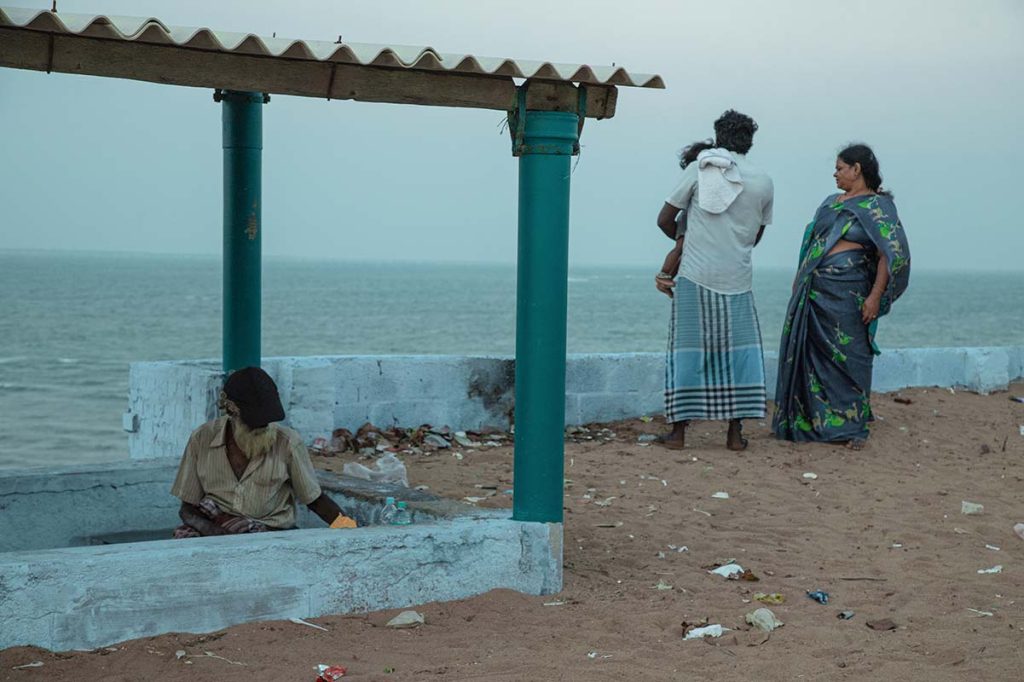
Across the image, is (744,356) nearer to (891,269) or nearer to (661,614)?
(891,269)

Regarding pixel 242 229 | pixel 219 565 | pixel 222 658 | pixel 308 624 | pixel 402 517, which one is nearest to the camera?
pixel 222 658

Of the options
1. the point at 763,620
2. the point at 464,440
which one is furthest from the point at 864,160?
the point at 763,620

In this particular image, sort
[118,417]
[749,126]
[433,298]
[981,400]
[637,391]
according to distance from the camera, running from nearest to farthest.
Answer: [749,126] → [637,391] → [981,400] → [118,417] → [433,298]

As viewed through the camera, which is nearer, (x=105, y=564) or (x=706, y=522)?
(x=105, y=564)

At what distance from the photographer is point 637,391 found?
946 cm

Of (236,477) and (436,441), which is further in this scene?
(436,441)

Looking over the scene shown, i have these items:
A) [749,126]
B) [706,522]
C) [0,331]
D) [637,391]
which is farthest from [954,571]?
[0,331]

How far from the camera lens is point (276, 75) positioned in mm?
4715

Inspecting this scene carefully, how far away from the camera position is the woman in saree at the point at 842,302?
27.1 ft

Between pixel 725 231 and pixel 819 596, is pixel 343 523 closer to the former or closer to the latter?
pixel 819 596

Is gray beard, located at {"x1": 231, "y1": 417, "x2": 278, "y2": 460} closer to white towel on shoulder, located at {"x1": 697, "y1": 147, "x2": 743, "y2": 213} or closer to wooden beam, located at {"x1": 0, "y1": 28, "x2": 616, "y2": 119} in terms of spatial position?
wooden beam, located at {"x1": 0, "y1": 28, "x2": 616, "y2": 119}

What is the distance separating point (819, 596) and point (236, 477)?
240cm

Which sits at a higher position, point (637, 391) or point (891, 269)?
point (891, 269)

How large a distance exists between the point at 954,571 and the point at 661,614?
1.54 m
